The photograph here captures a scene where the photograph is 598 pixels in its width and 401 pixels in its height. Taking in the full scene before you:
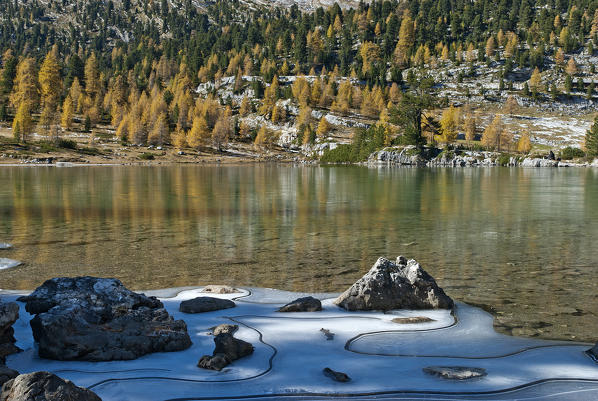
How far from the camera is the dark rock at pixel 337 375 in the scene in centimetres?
639

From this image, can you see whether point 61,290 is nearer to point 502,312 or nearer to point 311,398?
point 311,398

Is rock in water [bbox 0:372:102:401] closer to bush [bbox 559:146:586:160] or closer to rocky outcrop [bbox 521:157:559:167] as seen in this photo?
rocky outcrop [bbox 521:157:559:167]

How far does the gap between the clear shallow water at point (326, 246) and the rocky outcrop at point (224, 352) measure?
16.0 feet

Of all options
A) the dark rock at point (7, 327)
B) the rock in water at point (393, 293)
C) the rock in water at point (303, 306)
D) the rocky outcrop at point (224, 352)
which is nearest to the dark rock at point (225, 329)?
the rocky outcrop at point (224, 352)

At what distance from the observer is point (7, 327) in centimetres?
702

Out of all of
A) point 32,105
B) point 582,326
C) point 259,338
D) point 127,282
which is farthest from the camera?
point 32,105

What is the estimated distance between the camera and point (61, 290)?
Answer: 8492 mm

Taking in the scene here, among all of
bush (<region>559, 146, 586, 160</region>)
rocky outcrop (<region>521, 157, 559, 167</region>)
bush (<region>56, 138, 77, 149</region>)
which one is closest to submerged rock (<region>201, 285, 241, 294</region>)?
rocky outcrop (<region>521, 157, 559, 167</region>)

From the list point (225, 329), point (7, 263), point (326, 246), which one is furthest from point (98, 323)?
point (326, 246)

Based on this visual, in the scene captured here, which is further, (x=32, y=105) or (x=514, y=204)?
(x=32, y=105)

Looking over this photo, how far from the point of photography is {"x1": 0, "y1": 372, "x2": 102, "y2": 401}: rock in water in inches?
189

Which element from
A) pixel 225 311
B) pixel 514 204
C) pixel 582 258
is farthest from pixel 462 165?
pixel 225 311

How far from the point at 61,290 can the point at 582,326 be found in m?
9.31

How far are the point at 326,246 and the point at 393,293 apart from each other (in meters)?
7.57
